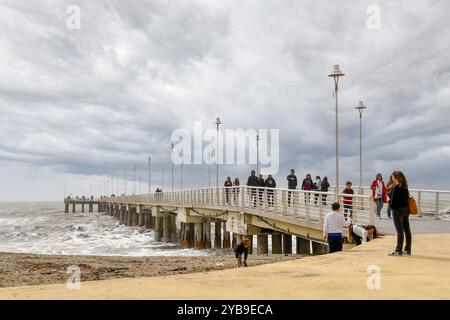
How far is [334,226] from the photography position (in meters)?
10.7

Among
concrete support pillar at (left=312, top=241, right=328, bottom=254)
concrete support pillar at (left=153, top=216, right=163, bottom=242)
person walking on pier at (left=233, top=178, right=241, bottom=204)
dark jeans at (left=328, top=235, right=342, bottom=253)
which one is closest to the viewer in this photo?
dark jeans at (left=328, top=235, right=342, bottom=253)

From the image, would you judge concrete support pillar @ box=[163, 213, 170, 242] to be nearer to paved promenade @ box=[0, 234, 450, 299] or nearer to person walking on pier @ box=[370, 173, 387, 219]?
person walking on pier @ box=[370, 173, 387, 219]

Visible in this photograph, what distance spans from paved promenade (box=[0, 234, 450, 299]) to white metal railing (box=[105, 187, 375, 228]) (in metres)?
6.52

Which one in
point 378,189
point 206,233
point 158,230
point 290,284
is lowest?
point 158,230

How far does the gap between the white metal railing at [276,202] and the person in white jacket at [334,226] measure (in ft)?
11.5

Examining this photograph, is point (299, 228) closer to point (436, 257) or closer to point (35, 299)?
point (436, 257)

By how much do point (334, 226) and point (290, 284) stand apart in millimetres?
4852

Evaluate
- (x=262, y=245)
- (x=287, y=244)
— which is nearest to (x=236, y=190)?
(x=262, y=245)

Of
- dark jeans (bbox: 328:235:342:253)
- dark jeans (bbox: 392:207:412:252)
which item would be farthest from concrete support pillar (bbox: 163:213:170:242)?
dark jeans (bbox: 392:207:412:252)

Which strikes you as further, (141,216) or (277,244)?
(141,216)

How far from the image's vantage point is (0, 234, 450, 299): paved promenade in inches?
214

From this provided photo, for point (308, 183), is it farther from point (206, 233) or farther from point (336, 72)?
point (206, 233)

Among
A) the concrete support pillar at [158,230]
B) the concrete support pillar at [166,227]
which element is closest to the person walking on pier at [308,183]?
the concrete support pillar at [166,227]
